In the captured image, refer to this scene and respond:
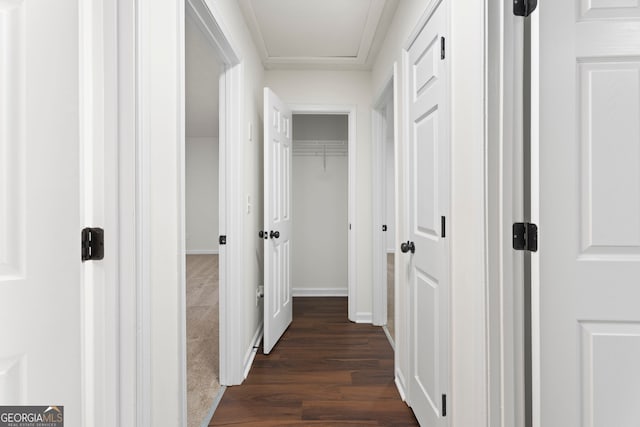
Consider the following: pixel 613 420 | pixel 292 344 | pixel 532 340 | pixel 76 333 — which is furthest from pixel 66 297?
pixel 292 344

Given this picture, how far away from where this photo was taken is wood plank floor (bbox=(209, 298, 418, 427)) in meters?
2.03

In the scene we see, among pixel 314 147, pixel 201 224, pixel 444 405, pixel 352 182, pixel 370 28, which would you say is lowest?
pixel 444 405

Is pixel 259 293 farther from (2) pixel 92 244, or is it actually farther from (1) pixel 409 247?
(2) pixel 92 244

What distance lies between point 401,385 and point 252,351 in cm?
121

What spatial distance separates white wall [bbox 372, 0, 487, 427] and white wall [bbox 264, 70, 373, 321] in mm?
2190

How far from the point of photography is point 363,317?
12.2 ft

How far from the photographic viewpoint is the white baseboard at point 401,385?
7.28 feet

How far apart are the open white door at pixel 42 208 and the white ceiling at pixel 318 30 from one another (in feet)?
6.54

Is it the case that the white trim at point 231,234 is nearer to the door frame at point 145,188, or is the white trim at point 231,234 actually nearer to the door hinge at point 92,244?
the door frame at point 145,188

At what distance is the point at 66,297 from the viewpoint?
2.96ft

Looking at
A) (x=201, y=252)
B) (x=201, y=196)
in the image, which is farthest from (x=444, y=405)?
(x=201, y=196)

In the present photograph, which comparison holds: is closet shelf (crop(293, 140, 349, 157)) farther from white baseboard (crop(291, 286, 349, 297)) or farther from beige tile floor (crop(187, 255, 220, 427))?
beige tile floor (crop(187, 255, 220, 427))

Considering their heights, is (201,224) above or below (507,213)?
below

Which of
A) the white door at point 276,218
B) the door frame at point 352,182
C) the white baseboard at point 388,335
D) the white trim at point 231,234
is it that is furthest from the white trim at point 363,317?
the white trim at point 231,234
